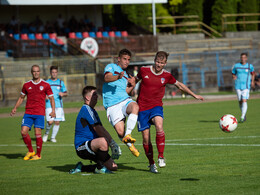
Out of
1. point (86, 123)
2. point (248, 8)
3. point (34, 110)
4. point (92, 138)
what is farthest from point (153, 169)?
point (248, 8)

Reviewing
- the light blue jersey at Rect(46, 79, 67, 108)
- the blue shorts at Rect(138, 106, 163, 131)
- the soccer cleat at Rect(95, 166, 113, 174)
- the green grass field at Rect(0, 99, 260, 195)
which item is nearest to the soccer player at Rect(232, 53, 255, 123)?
the green grass field at Rect(0, 99, 260, 195)

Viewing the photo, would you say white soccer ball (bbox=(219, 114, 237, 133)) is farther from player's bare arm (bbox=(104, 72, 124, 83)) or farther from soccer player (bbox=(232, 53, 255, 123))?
soccer player (bbox=(232, 53, 255, 123))

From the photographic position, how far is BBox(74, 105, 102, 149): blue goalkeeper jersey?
8.80 metres

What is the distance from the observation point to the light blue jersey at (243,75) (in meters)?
17.9

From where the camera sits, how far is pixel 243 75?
18.0 meters

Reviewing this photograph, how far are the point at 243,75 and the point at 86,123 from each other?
10.4 meters

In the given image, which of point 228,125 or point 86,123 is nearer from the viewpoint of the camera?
point 86,123

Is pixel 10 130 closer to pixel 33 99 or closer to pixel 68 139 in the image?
pixel 68 139

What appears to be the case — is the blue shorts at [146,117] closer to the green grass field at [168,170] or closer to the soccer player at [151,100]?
the soccer player at [151,100]

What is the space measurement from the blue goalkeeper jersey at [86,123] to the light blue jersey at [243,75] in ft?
33.1

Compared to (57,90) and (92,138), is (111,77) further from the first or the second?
(57,90)

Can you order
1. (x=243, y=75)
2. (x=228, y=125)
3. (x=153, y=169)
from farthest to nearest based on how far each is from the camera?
(x=243, y=75) < (x=228, y=125) < (x=153, y=169)

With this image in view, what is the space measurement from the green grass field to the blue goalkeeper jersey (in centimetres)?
67

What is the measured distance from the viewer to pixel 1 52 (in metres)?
35.6
